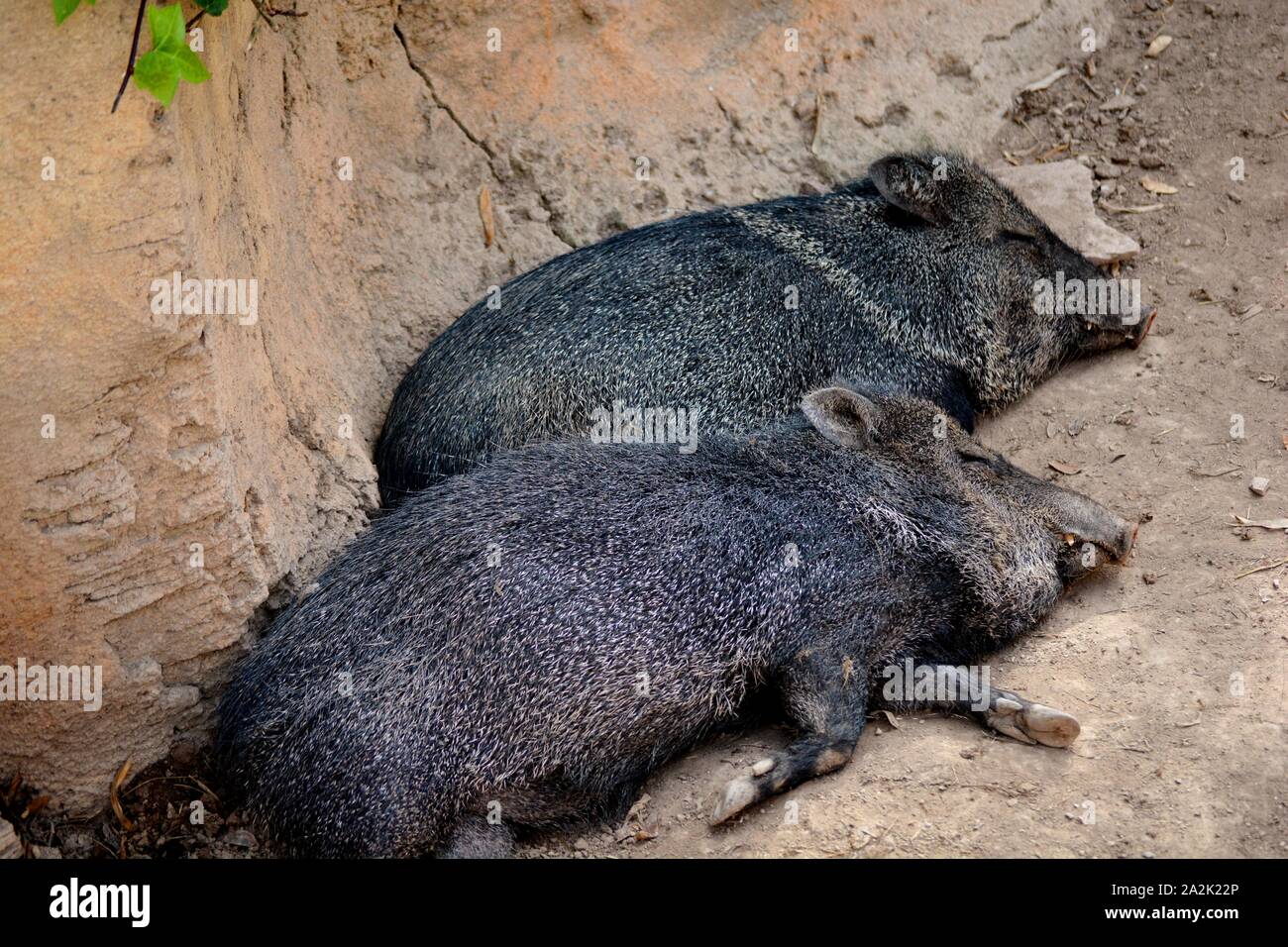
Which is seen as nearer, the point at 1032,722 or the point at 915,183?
the point at 1032,722

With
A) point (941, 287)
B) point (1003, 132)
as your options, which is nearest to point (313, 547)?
point (941, 287)

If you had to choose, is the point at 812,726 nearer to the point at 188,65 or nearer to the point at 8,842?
the point at 8,842

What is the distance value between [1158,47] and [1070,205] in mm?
1247

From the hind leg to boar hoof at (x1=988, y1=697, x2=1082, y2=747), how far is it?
1522mm

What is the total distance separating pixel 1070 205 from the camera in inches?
251

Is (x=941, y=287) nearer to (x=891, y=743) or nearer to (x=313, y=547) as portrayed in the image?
(x=891, y=743)

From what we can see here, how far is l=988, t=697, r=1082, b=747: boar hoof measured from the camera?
3.89 meters

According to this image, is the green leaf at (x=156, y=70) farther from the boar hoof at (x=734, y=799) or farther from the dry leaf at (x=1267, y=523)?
the dry leaf at (x=1267, y=523)

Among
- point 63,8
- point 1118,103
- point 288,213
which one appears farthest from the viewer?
point 1118,103

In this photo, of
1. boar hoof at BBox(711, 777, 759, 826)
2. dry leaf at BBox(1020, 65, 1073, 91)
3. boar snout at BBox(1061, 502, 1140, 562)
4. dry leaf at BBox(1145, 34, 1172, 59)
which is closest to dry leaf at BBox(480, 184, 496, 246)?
boar snout at BBox(1061, 502, 1140, 562)

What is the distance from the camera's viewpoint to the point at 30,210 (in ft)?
11.5

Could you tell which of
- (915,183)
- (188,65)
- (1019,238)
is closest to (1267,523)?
(1019,238)

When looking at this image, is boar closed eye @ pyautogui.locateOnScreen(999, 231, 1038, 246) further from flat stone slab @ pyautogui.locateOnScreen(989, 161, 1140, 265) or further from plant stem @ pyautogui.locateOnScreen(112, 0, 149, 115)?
plant stem @ pyautogui.locateOnScreen(112, 0, 149, 115)

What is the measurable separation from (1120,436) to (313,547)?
3.17 metres
